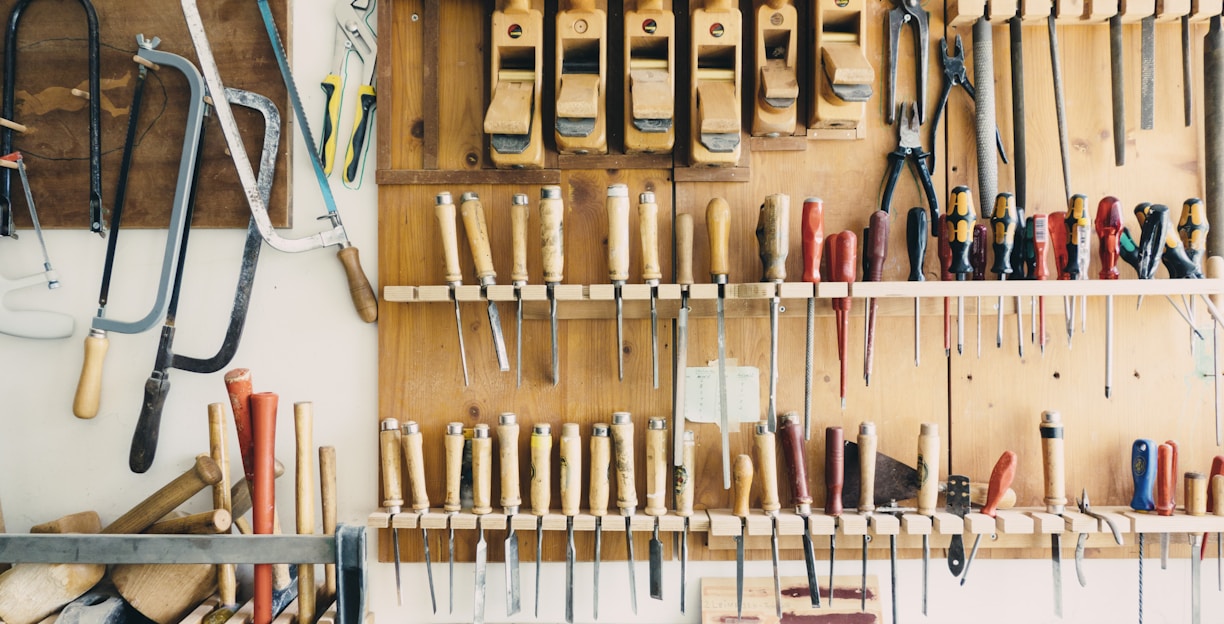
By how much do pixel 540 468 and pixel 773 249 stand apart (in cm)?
71

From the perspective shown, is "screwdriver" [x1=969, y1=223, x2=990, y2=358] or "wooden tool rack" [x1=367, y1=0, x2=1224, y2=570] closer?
"screwdriver" [x1=969, y1=223, x2=990, y2=358]

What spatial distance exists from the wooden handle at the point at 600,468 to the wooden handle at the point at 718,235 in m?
0.44

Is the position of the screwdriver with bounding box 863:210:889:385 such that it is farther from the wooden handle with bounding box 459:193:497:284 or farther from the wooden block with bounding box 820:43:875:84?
the wooden handle with bounding box 459:193:497:284

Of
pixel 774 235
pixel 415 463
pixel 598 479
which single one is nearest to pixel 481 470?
pixel 415 463

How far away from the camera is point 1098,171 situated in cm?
177

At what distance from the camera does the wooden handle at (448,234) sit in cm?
165

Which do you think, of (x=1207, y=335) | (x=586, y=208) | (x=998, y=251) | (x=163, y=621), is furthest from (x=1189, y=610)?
(x=163, y=621)

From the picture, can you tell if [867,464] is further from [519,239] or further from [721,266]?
[519,239]

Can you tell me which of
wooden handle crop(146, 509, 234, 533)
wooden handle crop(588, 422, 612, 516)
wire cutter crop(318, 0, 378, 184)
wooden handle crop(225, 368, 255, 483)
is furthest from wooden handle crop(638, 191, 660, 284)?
wooden handle crop(146, 509, 234, 533)

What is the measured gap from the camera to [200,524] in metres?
1.53

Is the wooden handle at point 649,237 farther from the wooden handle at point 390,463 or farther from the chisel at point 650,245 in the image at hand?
the wooden handle at point 390,463

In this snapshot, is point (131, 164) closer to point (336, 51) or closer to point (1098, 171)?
point (336, 51)

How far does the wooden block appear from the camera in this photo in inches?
62.0

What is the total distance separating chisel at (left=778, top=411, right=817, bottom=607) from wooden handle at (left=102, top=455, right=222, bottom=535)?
1.27 meters
